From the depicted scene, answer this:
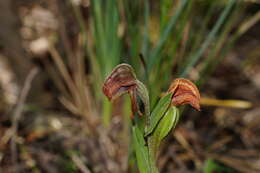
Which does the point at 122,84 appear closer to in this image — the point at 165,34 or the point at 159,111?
the point at 159,111

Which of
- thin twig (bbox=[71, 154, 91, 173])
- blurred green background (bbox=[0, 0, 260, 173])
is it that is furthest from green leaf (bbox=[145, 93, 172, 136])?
thin twig (bbox=[71, 154, 91, 173])

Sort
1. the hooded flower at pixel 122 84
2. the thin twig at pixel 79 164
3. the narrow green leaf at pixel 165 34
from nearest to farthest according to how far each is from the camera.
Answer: the hooded flower at pixel 122 84 < the narrow green leaf at pixel 165 34 < the thin twig at pixel 79 164

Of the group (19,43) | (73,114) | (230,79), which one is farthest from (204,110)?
(19,43)

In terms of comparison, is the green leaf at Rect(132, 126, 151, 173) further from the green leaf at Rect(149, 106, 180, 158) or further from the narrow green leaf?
the narrow green leaf

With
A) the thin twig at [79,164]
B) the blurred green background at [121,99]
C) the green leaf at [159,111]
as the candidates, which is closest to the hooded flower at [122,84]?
the green leaf at [159,111]

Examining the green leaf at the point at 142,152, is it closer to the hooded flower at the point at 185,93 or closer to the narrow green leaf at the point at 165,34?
the hooded flower at the point at 185,93

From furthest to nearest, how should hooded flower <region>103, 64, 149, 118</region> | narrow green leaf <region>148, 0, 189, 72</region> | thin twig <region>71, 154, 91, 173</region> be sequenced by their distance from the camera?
thin twig <region>71, 154, 91, 173</region> < narrow green leaf <region>148, 0, 189, 72</region> < hooded flower <region>103, 64, 149, 118</region>

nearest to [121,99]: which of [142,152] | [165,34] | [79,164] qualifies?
[79,164]
